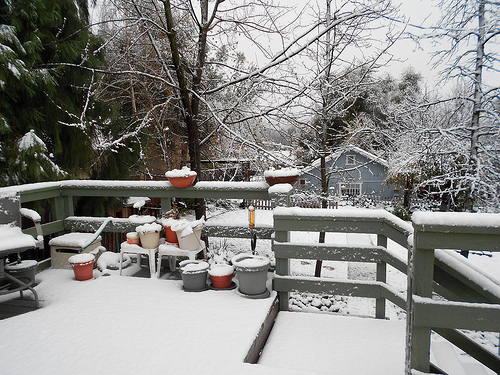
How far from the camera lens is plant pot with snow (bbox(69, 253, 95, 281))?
303cm

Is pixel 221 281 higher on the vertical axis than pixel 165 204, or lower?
lower

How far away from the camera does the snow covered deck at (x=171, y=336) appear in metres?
1.88

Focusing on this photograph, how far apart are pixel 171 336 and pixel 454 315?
1.64 m

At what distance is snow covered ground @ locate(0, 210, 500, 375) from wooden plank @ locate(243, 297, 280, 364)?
0.05 meters

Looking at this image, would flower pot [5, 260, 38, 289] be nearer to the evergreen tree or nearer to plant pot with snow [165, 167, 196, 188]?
plant pot with snow [165, 167, 196, 188]

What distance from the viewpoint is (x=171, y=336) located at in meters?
2.15

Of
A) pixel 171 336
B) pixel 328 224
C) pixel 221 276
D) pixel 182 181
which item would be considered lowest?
pixel 171 336

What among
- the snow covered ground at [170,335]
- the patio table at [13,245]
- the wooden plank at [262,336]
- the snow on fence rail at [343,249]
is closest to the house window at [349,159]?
the snow on fence rail at [343,249]

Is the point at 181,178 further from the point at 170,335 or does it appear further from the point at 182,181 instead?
the point at 170,335

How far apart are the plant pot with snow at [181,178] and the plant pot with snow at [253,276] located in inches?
38.9

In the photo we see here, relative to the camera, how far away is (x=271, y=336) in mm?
2383

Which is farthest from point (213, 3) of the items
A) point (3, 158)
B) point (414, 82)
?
point (414, 82)

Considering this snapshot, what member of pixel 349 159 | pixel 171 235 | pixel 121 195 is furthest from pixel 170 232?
pixel 349 159

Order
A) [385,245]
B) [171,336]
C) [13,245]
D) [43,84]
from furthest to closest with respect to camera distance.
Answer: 1. [43,84]
2. [385,245]
3. [13,245]
4. [171,336]
